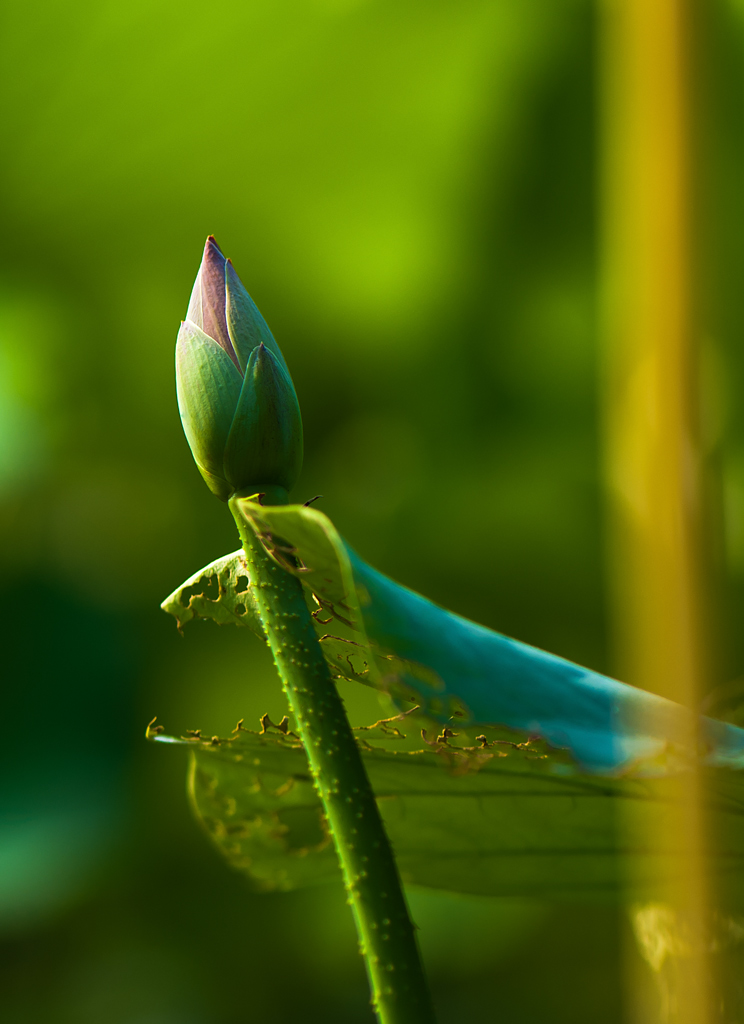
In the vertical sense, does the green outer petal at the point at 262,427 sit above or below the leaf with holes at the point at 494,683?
above

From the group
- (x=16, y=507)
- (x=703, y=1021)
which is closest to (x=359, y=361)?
(x=16, y=507)

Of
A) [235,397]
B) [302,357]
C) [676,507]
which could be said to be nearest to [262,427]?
[235,397]

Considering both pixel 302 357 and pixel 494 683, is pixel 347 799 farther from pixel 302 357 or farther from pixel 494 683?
pixel 302 357

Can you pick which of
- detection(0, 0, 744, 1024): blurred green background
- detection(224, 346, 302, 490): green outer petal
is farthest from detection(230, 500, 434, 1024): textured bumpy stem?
detection(0, 0, 744, 1024): blurred green background

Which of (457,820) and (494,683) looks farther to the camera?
(457,820)

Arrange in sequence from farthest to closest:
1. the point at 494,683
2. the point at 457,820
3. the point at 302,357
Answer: the point at 302,357
the point at 457,820
the point at 494,683

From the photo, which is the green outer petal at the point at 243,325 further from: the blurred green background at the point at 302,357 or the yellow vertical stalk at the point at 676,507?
the blurred green background at the point at 302,357

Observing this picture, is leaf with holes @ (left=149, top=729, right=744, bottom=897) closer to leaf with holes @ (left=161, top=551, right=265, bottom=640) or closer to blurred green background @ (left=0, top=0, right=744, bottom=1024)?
leaf with holes @ (left=161, top=551, right=265, bottom=640)

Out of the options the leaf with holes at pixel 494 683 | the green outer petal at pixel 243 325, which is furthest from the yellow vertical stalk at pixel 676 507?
the green outer petal at pixel 243 325
